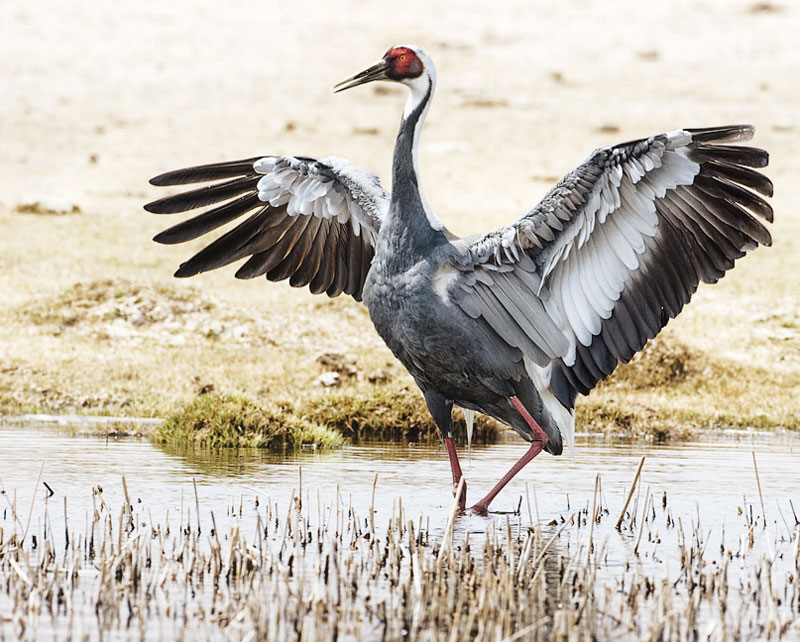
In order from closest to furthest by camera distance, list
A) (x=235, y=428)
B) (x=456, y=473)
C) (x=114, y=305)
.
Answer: (x=456, y=473) → (x=235, y=428) → (x=114, y=305)

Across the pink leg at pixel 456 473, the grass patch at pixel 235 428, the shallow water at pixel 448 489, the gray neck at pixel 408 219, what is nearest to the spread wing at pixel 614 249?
the gray neck at pixel 408 219

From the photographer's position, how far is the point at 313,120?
4075 cm

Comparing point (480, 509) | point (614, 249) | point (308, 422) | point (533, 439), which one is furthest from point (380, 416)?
point (614, 249)

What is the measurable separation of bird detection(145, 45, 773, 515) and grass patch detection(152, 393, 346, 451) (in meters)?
2.32

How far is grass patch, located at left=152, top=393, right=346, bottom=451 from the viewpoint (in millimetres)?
10945

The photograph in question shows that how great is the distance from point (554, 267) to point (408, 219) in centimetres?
98

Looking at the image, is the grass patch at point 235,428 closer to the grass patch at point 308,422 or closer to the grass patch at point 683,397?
the grass patch at point 308,422

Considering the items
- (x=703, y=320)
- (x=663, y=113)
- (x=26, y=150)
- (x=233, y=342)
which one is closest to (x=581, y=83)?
(x=663, y=113)

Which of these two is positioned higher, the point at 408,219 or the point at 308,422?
the point at 408,219

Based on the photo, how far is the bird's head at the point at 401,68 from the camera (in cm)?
893

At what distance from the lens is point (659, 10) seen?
6056 centimetres

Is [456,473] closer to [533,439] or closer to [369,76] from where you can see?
[533,439]

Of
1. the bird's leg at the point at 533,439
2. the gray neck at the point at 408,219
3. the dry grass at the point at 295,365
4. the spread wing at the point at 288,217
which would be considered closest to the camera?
the gray neck at the point at 408,219

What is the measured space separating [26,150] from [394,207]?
29.1m
